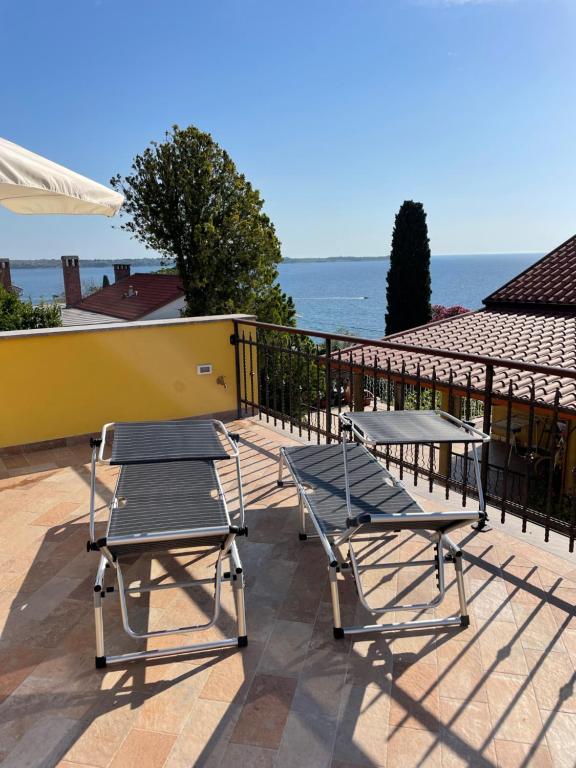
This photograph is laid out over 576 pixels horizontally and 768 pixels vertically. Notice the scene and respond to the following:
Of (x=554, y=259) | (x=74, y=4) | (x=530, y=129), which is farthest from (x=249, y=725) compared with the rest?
(x=530, y=129)

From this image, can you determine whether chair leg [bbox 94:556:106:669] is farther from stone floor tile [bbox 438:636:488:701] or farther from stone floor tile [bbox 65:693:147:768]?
stone floor tile [bbox 438:636:488:701]

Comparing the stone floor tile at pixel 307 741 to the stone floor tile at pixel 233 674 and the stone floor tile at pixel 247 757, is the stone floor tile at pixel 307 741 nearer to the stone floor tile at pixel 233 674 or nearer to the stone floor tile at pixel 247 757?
the stone floor tile at pixel 247 757

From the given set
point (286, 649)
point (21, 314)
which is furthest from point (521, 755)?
point (21, 314)

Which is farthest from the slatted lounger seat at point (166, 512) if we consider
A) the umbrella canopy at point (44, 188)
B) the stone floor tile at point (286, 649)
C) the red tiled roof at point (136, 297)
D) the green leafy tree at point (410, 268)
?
the green leafy tree at point (410, 268)

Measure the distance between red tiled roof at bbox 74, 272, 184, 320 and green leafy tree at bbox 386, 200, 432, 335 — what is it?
989 centimetres

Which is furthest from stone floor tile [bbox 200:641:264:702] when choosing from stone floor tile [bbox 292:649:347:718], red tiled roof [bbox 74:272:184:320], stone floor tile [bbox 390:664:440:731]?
red tiled roof [bbox 74:272:184:320]

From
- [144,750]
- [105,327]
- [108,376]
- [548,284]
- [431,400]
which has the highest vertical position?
[548,284]

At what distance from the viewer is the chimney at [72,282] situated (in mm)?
31125

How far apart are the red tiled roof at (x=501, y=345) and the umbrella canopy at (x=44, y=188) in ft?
21.8

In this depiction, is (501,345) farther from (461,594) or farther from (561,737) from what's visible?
(561,737)

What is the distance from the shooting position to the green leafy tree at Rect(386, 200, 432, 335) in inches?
964

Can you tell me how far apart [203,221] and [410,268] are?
11.3m

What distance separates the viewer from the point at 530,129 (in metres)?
38.2

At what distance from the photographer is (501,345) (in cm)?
1244
